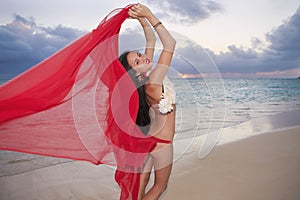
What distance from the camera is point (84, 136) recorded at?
103 inches

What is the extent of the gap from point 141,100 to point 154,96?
126 millimetres

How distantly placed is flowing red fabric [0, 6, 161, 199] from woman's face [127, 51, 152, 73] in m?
0.15

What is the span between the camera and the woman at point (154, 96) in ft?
7.91

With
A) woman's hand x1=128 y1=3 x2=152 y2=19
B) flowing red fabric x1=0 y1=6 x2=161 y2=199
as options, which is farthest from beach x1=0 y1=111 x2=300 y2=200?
woman's hand x1=128 y1=3 x2=152 y2=19

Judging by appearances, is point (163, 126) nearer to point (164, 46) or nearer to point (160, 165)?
point (160, 165)

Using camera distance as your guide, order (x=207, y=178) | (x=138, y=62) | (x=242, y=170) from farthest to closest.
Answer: (x=242, y=170), (x=207, y=178), (x=138, y=62)

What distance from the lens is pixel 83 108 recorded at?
2.64 meters

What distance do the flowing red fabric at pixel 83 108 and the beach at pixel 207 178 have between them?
1.55 metres

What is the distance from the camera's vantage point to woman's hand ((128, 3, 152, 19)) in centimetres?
244

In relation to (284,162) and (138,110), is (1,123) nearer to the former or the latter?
(138,110)

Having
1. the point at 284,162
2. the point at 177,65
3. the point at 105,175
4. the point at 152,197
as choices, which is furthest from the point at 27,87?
the point at 284,162

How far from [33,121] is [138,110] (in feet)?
3.18

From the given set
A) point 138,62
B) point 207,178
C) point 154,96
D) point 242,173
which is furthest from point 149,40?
point 242,173

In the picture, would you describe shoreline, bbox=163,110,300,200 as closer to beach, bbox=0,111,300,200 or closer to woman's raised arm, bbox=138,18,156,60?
beach, bbox=0,111,300,200
